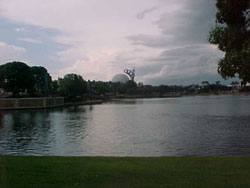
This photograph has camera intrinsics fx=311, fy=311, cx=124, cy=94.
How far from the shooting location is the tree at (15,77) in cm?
7856

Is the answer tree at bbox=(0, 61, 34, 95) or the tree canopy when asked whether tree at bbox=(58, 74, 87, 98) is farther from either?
tree at bbox=(0, 61, 34, 95)

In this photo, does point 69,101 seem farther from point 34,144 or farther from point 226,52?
point 226,52

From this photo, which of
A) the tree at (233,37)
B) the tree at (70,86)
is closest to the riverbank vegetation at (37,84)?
the tree at (70,86)

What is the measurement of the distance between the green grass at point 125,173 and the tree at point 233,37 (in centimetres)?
275

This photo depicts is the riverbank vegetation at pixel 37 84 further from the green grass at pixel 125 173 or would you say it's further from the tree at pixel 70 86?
the green grass at pixel 125 173

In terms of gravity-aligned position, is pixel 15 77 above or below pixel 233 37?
above

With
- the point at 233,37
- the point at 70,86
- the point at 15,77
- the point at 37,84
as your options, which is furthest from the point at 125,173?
the point at 37,84

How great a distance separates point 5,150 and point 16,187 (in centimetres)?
1365

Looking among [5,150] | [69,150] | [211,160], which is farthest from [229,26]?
[5,150]

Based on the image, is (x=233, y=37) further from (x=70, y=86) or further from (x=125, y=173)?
(x=70, y=86)

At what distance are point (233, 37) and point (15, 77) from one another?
76.4 m

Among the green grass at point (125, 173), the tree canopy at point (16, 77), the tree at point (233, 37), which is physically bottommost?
the green grass at point (125, 173)

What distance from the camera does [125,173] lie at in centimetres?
835

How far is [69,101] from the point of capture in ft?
354
